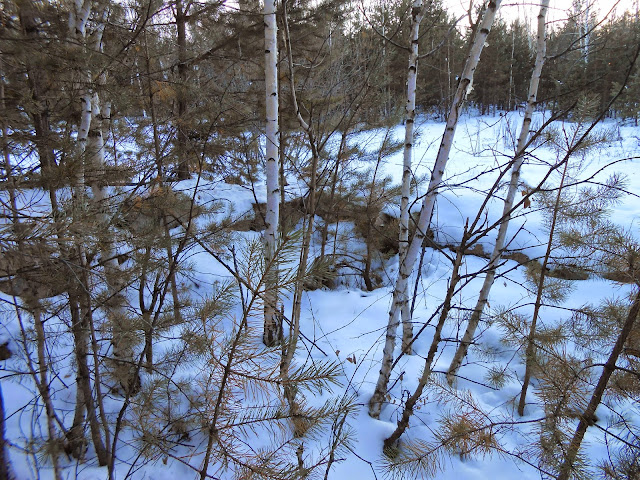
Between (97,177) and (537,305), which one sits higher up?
(97,177)

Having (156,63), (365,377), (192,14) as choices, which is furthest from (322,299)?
(192,14)

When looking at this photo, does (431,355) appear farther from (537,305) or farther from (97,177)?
(97,177)

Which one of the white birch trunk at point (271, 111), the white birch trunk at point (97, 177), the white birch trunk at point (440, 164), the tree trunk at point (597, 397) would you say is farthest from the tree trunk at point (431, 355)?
the white birch trunk at point (97, 177)

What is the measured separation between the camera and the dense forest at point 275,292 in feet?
4.58

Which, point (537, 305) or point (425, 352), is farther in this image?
point (425, 352)

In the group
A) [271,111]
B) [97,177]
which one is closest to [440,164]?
[271,111]

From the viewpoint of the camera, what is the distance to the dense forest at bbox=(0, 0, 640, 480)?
140 centimetres

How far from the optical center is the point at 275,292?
1.09 meters

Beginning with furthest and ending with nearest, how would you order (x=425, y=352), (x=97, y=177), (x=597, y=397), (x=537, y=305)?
(x=425, y=352), (x=537, y=305), (x=97, y=177), (x=597, y=397)

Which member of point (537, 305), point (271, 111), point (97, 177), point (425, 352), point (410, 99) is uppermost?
point (410, 99)

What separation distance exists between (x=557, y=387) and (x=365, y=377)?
2.07 metres

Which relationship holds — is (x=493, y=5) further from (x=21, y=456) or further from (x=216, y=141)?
(x=21, y=456)

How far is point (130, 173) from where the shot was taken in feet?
7.94

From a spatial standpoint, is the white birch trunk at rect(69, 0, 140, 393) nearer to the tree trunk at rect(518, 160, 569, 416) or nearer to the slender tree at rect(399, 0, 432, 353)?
the slender tree at rect(399, 0, 432, 353)
